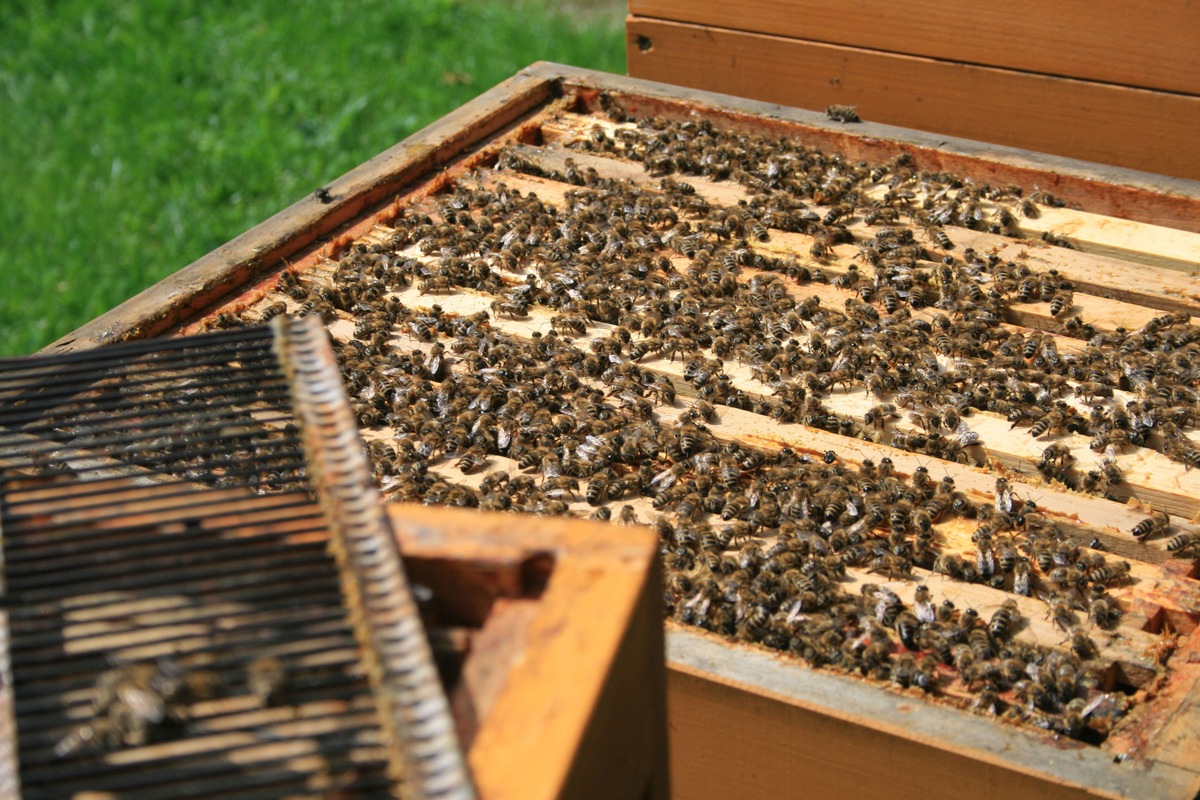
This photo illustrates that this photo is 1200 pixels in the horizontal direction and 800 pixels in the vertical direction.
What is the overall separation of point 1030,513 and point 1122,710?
2.27ft

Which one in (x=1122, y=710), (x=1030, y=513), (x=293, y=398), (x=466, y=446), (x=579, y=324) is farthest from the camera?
(x=579, y=324)

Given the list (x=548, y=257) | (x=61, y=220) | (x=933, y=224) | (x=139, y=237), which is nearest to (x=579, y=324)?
(x=548, y=257)

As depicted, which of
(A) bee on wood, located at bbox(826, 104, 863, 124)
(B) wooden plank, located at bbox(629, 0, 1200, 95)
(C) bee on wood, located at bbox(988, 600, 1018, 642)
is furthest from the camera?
(A) bee on wood, located at bbox(826, 104, 863, 124)

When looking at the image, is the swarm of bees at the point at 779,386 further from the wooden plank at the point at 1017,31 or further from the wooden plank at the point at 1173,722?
the wooden plank at the point at 1017,31

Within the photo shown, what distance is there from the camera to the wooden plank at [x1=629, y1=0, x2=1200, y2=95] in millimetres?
5047

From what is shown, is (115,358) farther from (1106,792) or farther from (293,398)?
(1106,792)

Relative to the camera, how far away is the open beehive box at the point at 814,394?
281cm

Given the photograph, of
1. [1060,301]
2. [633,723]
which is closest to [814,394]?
[1060,301]

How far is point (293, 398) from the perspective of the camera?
1979 millimetres

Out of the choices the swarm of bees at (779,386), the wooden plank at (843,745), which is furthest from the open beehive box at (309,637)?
the swarm of bees at (779,386)

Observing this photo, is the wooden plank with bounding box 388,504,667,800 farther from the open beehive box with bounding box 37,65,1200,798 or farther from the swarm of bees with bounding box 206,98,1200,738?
the swarm of bees with bounding box 206,98,1200,738

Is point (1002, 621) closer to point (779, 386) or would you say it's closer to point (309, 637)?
point (779, 386)

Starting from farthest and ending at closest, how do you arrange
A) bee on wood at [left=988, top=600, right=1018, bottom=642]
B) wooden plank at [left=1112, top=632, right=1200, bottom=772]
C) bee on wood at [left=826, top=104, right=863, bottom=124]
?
bee on wood at [left=826, top=104, right=863, bottom=124], bee on wood at [left=988, top=600, right=1018, bottom=642], wooden plank at [left=1112, top=632, right=1200, bottom=772]

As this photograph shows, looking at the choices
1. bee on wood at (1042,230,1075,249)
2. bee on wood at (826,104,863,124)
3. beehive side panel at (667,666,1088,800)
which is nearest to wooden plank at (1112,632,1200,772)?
beehive side panel at (667,666,1088,800)
